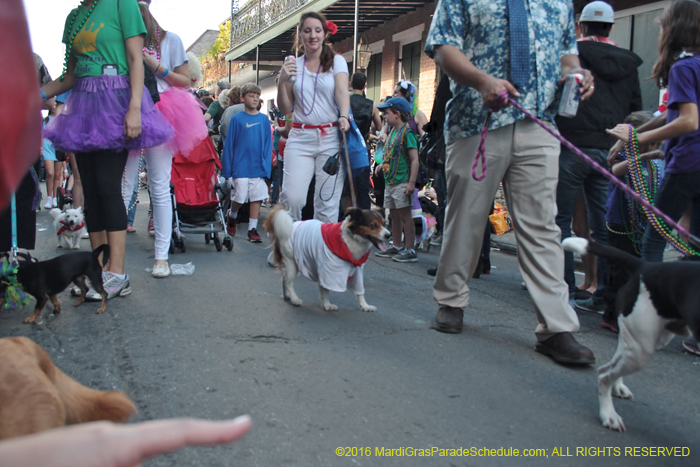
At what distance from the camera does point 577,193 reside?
15.0 ft

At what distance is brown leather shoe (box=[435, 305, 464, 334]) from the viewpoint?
149 inches

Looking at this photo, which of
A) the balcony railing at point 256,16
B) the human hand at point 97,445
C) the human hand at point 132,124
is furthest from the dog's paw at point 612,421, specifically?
the balcony railing at point 256,16

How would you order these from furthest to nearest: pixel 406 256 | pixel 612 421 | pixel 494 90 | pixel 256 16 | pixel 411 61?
pixel 256 16 < pixel 411 61 < pixel 406 256 < pixel 494 90 < pixel 612 421

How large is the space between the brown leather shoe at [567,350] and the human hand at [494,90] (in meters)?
1.35

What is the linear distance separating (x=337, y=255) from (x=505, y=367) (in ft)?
4.89

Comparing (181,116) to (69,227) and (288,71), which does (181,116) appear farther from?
(69,227)

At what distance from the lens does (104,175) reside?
411cm

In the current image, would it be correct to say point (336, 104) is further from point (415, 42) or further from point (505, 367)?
point (415, 42)

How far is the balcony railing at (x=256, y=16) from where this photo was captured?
1736cm

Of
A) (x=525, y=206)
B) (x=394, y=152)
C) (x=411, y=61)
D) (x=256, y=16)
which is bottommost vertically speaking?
(x=525, y=206)

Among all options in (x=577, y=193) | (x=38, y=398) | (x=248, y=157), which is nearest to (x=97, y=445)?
(x=38, y=398)

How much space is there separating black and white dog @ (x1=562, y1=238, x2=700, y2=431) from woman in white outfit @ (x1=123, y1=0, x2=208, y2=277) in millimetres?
3731

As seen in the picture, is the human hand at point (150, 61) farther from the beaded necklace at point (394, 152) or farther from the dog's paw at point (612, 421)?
the dog's paw at point (612, 421)

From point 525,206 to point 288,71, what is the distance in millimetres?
2515
